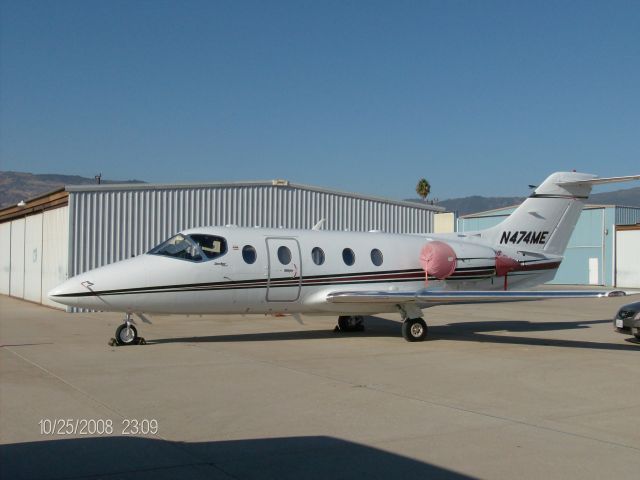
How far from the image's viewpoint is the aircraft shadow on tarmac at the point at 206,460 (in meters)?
5.91

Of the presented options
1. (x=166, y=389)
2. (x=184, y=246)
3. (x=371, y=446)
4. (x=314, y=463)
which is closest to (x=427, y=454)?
(x=371, y=446)

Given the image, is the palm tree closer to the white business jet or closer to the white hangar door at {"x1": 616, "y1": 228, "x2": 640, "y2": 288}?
the white hangar door at {"x1": 616, "y1": 228, "x2": 640, "y2": 288}

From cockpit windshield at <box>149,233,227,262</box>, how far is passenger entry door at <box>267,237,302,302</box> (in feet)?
4.05

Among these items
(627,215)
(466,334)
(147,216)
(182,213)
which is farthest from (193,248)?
(627,215)

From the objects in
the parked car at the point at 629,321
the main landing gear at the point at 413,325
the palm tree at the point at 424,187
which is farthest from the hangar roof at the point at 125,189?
the palm tree at the point at 424,187

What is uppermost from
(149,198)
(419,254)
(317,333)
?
(149,198)

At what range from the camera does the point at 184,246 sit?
48.5ft

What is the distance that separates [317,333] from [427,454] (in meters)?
11.5

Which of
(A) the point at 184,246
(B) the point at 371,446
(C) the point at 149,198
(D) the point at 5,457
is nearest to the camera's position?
(D) the point at 5,457

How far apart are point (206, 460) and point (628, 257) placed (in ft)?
161

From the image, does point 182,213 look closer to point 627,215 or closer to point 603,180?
point 603,180

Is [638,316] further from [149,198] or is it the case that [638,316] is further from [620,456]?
[149,198]

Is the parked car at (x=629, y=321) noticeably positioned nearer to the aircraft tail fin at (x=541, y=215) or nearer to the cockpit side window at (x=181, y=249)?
the aircraft tail fin at (x=541, y=215)

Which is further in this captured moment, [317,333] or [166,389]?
[317,333]
